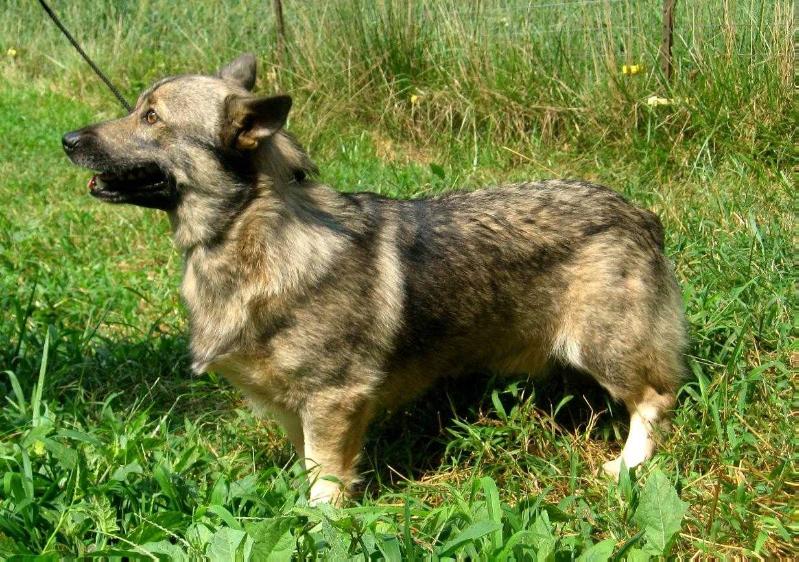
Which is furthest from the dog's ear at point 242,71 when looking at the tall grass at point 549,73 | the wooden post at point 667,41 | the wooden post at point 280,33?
the wooden post at point 280,33

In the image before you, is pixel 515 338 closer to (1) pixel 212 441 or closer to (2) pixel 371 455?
(2) pixel 371 455

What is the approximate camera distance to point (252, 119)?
3.35 metres

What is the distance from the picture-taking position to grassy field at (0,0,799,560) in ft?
9.68

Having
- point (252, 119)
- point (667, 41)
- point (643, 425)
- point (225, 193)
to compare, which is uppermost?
Result: point (252, 119)

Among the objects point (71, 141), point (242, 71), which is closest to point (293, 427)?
point (71, 141)

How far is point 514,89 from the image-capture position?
Answer: 7.15m

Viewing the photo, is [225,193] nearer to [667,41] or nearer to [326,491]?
[326,491]

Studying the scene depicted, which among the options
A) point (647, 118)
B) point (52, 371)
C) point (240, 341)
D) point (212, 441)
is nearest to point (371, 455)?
point (212, 441)

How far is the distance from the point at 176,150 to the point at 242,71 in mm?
788

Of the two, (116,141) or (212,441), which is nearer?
(116,141)

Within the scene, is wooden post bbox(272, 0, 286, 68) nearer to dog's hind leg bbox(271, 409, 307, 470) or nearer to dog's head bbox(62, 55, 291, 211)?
dog's head bbox(62, 55, 291, 211)

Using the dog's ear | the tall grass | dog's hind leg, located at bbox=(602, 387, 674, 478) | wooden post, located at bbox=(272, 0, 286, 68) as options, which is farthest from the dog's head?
wooden post, located at bbox=(272, 0, 286, 68)

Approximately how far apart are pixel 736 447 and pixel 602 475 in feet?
1.85

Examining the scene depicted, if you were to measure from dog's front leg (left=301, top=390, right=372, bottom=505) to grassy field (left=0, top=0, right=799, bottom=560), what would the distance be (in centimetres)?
15
